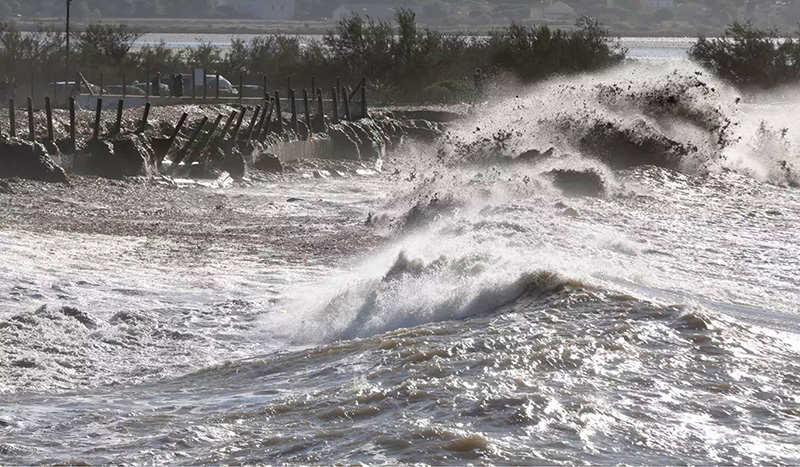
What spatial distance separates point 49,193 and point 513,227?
28.5 feet

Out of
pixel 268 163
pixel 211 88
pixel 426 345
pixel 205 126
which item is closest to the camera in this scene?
pixel 426 345

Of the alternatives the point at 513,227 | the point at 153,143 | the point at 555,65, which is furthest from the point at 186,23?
the point at 513,227

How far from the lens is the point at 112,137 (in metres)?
26.0

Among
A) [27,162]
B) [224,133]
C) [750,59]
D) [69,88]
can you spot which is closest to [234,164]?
[224,133]

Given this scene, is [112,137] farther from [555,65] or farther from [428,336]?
[555,65]

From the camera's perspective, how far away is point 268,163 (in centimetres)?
2952

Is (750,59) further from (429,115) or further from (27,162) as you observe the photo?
(27,162)

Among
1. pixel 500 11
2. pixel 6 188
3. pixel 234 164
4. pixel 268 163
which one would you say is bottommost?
pixel 500 11

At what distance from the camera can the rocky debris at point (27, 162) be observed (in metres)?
22.4

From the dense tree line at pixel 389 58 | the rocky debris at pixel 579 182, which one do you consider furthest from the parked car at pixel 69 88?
the rocky debris at pixel 579 182

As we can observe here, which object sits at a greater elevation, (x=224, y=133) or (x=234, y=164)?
(x=224, y=133)

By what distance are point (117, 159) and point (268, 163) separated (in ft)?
16.4

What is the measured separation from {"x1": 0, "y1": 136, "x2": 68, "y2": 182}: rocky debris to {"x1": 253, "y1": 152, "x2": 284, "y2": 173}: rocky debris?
21.3ft

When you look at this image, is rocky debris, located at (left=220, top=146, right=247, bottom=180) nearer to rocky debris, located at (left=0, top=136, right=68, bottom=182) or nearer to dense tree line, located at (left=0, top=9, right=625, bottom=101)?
rocky debris, located at (left=0, top=136, right=68, bottom=182)
